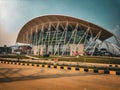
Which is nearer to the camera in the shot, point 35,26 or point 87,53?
point 87,53

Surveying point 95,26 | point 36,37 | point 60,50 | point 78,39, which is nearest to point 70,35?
point 78,39

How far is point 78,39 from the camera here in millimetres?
58500

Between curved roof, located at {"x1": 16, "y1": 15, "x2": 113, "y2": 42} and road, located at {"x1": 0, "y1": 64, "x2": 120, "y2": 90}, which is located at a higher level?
curved roof, located at {"x1": 16, "y1": 15, "x2": 113, "y2": 42}

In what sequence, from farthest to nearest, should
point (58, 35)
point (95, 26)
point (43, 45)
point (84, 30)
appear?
point (43, 45)
point (58, 35)
point (84, 30)
point (95, 26)

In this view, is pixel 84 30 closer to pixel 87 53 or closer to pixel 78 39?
pixel 78 39

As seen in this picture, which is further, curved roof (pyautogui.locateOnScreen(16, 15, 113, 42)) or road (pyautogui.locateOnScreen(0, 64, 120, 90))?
curved roof (pyautogui.locateOnScreen(16, 15, 113, 42))

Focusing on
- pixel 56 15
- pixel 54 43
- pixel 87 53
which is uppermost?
pixel 56 15

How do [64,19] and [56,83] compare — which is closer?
[56,83]

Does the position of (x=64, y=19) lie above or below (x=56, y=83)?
above

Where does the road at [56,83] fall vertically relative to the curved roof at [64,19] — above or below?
below

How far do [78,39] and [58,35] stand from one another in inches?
342

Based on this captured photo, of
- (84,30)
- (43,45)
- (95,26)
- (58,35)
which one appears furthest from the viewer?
(43,45)

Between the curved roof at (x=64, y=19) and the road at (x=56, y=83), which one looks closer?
the road at (x=56, y=83)

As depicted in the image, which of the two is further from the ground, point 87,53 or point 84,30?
point 84,30
